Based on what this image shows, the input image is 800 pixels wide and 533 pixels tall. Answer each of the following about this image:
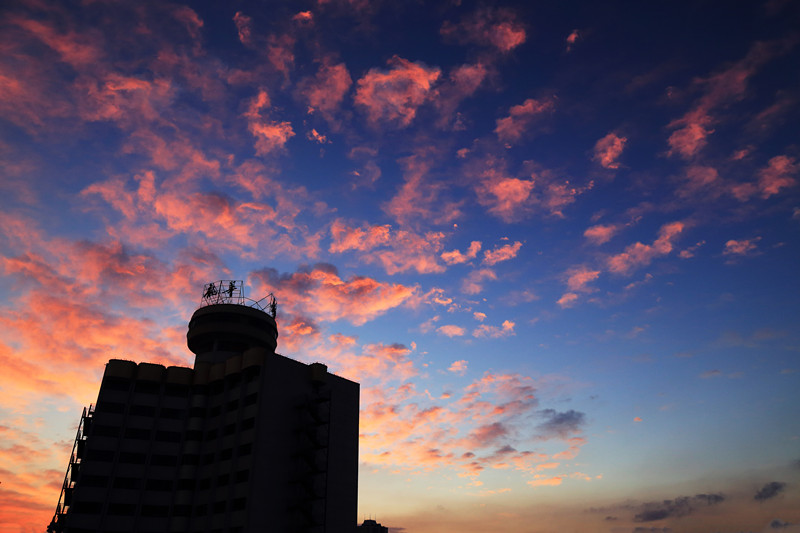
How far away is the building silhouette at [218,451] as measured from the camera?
74625 mm

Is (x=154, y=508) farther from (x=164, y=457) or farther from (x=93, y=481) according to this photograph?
(x=93, y=481)

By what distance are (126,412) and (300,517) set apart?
Result: 3547 centimetres

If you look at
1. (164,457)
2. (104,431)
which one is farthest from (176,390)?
(104,431)

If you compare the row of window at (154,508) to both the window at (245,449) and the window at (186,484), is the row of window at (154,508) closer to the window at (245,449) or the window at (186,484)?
the window at (186,484)

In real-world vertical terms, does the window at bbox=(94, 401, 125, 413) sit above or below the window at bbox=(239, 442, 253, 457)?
above

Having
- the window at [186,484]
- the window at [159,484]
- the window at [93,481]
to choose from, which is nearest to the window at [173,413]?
the window at [159,484]

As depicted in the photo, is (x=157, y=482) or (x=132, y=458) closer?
(x=157, y=482)

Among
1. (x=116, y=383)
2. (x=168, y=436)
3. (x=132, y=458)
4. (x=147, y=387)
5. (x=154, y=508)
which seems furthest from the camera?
(x=147, y=387)

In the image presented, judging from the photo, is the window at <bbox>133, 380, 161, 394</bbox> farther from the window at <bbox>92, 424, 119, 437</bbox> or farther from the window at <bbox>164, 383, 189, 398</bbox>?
the window at <bbox>92, 424, 119, 437</bbox>

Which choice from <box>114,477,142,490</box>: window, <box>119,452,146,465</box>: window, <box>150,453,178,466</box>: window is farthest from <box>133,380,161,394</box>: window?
<box>114,477,142,490</box>: window

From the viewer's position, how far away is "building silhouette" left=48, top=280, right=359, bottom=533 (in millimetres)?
74625

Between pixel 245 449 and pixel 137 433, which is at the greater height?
pixel 137 433

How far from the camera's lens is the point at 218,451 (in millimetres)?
80438

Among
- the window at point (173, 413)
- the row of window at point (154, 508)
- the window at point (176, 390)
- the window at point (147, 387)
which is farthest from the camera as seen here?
the window at point (176, 390)
